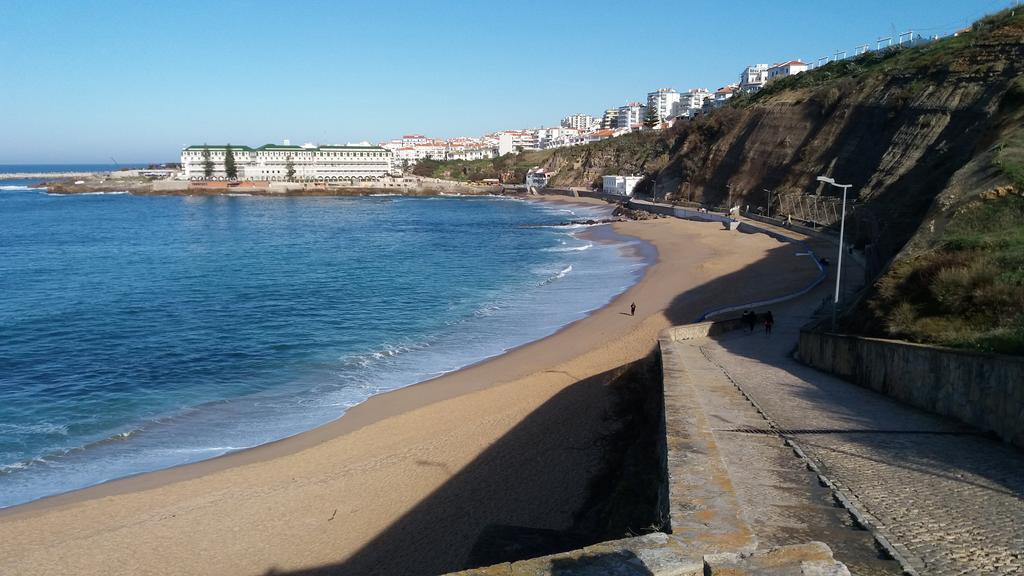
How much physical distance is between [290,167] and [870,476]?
5327 inches

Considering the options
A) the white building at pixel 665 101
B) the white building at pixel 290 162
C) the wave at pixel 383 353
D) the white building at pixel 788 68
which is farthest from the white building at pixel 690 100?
the wave at pixel 383 353

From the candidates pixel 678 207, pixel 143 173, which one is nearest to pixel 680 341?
pixel 678 207

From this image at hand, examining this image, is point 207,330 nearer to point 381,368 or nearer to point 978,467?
point 381,368

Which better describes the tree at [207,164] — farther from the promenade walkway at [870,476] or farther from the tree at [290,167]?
the promenade walkway at [870,476]

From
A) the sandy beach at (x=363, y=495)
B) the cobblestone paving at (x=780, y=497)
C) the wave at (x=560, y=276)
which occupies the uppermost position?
the cobblestone paving at (x=780, y=497)

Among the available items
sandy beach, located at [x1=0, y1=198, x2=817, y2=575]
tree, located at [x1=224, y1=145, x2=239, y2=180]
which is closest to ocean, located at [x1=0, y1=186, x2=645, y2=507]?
sandy beach, located at [x1=0, y1=198, x2=817, y2=575]

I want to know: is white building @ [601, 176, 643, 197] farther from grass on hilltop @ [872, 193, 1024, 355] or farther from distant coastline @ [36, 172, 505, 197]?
grass on hilltop @ [872, 193, 1024, 355]

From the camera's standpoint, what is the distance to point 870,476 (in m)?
7.23

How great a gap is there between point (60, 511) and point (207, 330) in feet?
45.6

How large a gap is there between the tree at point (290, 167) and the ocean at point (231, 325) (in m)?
72.7

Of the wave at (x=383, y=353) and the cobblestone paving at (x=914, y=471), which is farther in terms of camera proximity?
the wave at (x=383, y=353)

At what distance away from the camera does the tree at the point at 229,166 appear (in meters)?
126

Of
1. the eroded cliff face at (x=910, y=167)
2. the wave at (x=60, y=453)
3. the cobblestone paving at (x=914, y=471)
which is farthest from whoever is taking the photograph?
the wave at (x=60, y=453)

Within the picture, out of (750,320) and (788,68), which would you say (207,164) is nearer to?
(788,68)
